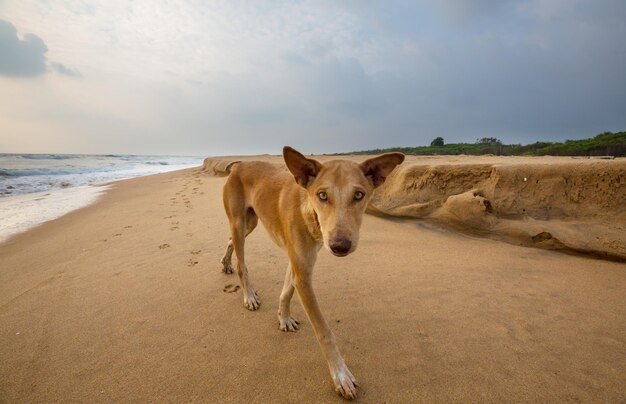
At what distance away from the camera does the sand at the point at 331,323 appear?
208 centimetres

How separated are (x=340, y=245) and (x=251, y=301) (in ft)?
5.98

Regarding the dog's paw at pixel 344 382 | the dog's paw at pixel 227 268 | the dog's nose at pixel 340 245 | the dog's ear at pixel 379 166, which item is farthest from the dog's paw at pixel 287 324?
the dog's ear at pixel 379 166

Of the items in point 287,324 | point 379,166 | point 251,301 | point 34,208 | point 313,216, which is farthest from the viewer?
point 34,208

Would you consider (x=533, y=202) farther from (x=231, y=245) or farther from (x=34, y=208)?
(x=34, y=208)

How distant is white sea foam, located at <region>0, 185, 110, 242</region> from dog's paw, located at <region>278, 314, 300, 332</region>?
649 centimetres

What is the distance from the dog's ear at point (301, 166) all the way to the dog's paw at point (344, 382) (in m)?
1.50

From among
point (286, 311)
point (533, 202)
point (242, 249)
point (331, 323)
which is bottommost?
point (331, 323)

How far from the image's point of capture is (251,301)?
3.21m

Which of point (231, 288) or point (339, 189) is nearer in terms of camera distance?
point (339, 189)

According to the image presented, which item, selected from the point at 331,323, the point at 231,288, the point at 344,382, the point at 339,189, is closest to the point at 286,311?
the point at 331,323

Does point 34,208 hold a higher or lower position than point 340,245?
lower

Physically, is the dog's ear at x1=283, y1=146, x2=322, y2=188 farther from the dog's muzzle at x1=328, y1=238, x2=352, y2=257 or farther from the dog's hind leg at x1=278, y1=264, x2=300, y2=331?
the dog's hind leg at x1=278, y1=264, x2=300, y2=331

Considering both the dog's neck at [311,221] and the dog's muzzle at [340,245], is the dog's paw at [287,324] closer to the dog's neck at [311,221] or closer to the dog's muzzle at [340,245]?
the dog's neck at [311,221]

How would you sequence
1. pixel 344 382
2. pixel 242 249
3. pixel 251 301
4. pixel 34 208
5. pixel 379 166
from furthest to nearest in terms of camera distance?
1. pixel 34 208
2. pixel 242 249
3. pixel 251 301
4. pixel 379 166
5. pixel 344 382
